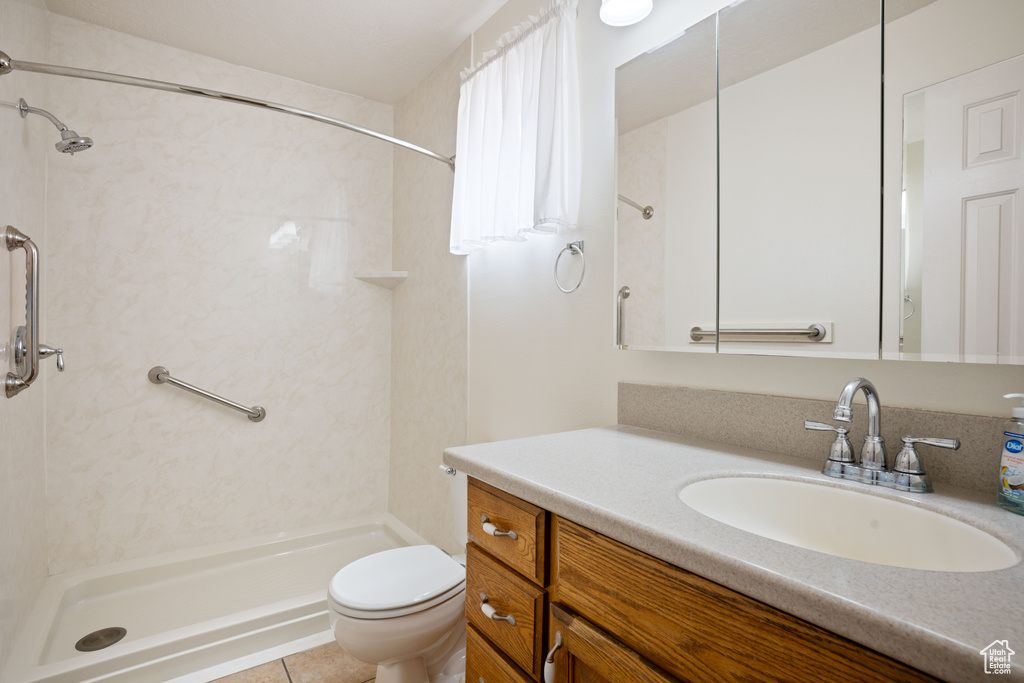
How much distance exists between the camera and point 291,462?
8.70 ft

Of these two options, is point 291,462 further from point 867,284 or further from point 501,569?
point 867,284

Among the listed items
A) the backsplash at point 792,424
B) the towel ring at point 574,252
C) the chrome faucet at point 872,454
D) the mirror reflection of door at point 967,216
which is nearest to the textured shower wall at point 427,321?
the towel ring at point 574,252

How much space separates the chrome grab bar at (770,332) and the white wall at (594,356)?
0.19 feet

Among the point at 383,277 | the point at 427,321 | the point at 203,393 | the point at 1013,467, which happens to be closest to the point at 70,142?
the point at 203,393

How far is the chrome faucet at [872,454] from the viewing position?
82 centimetres

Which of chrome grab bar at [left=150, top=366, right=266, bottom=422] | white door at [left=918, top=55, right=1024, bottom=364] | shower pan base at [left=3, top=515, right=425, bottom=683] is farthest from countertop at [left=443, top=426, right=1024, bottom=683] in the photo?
chrome grab bar at [left=150, top=366, right=266, bottom=422]

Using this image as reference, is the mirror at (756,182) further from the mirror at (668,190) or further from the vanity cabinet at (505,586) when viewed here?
the vanity cabinet at (505,586)

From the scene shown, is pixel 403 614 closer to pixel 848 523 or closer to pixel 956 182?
pixel 848 523

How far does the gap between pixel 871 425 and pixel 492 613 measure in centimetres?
78

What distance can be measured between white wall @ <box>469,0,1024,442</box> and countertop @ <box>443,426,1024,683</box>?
0.18m

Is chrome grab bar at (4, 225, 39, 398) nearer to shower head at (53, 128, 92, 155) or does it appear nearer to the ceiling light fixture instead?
shower head at (53, 128, 92, 155)

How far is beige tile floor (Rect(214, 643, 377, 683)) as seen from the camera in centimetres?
Result: 173

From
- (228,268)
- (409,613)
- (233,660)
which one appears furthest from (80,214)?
(409,613)

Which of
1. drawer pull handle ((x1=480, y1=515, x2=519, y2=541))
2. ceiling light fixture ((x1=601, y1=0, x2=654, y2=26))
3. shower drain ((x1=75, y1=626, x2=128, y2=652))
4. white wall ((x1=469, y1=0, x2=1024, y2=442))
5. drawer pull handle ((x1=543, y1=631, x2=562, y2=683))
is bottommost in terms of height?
shower drain ((x1=75, y1=626, x2=128, y2=652))
